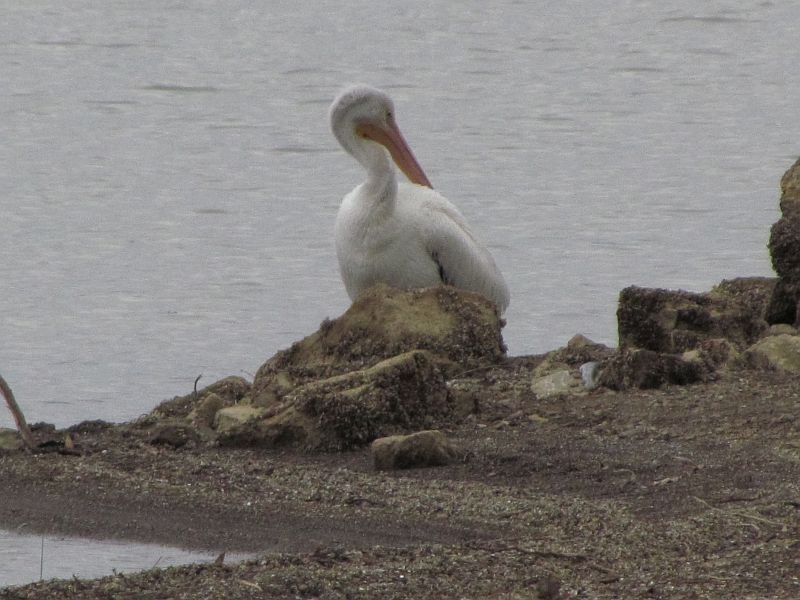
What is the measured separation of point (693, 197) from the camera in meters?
14.8

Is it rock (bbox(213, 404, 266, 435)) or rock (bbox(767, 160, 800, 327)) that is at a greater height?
rock (bbox(767, 160, 800, 327))

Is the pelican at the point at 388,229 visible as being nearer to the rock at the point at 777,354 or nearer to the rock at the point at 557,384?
the rock at the point at 557,384

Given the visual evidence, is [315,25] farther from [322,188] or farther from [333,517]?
[333,517]

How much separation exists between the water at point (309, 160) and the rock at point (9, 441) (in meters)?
1.70

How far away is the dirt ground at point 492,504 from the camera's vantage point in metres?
5.10

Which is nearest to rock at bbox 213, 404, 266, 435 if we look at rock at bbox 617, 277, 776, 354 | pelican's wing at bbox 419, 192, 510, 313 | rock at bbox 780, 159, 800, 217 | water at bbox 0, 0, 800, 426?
rock at bbox 617, 277, 776, 354

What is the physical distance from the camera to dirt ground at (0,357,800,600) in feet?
Result: 16.7

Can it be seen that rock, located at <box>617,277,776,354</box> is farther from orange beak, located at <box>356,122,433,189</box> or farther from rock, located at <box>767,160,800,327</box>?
orange beak, located at <box>356,122,433,189</box>

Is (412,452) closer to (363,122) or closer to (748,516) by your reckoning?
(748,516)

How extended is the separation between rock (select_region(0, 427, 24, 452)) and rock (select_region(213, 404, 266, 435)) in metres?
0.72

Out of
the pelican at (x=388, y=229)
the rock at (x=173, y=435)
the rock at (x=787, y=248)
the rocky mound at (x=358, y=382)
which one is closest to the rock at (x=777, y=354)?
the rock at (x=787, y=248)

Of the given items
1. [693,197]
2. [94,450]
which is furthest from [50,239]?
[94,450]

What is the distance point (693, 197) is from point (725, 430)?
8173 mm

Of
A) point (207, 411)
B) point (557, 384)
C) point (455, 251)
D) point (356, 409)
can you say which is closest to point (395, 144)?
point (455, 251)
